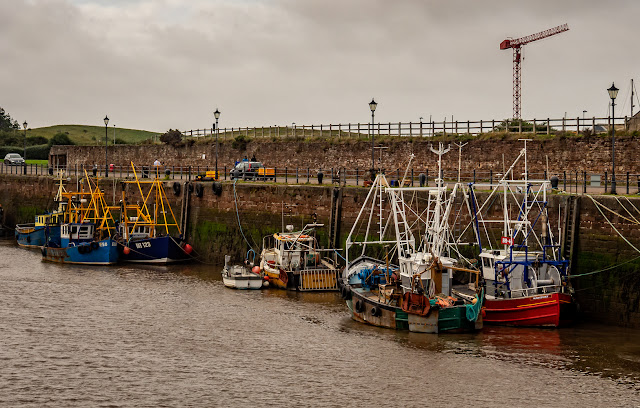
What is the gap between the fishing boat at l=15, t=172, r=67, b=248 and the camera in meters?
57.4

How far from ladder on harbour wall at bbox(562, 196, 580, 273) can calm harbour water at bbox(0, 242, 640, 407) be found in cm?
357

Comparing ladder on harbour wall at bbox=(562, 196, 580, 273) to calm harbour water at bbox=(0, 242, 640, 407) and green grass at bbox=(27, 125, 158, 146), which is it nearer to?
calm harbour water at bbox=(0, 242, 640, 407)

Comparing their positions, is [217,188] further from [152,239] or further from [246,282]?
[246,282]

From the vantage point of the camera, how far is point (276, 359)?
27.6 m

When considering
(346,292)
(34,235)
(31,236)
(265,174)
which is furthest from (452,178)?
(31,236)

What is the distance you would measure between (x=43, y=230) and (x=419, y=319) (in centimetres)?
3671

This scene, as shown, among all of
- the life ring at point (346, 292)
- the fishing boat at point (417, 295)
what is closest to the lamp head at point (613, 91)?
the fishing boat at point (417, 295)

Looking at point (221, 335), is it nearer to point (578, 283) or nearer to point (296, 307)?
point (296, 307)

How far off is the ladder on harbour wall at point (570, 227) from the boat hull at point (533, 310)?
3124 mm

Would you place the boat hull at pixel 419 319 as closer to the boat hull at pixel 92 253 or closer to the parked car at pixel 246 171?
the boat hull at pixel 92 253

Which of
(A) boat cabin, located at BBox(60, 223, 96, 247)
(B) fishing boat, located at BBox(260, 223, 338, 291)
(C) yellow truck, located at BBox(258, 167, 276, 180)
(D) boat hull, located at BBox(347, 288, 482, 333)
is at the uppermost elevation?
(C) yellow truck, located at BBox(258, 167, 276, 180)

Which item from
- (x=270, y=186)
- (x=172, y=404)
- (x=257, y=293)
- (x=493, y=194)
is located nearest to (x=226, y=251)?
(x=270, y=186)

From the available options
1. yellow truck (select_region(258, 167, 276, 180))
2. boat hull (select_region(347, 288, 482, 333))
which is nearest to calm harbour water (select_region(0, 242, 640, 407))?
boat hull (select_region(347, 288, 482, 333))

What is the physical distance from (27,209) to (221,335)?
1754 inches
